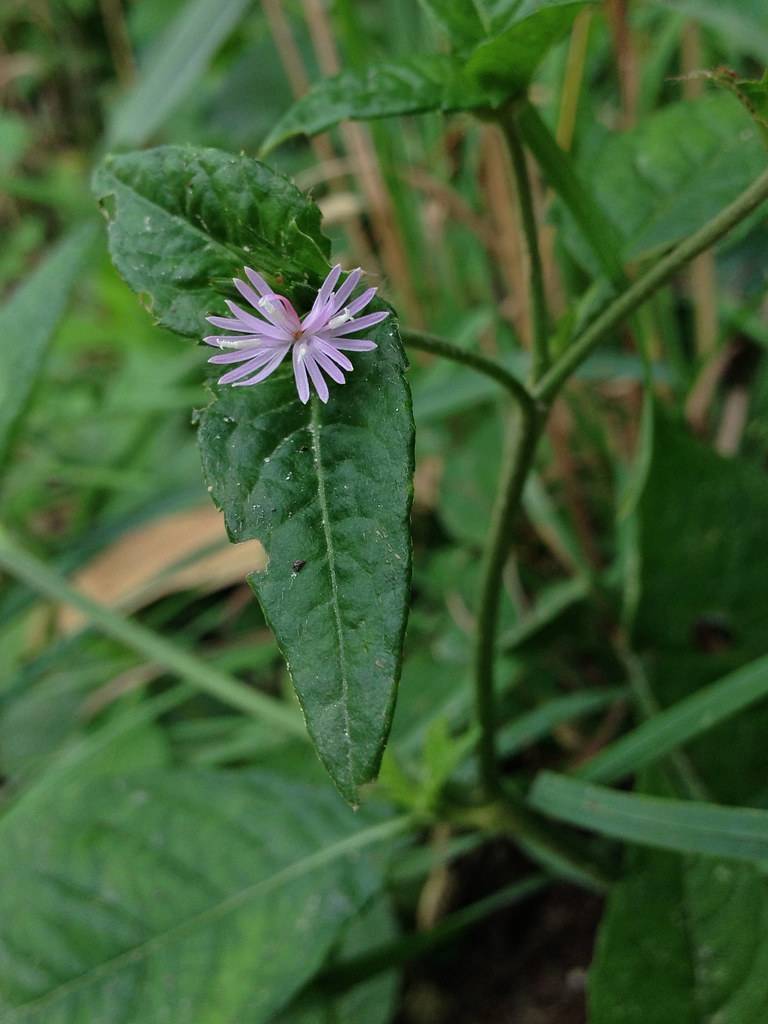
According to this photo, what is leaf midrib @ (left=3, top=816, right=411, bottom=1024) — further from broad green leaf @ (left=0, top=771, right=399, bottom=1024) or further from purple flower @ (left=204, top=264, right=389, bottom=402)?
purple flower @ (left=204, top=264, right=389, bottom=402)

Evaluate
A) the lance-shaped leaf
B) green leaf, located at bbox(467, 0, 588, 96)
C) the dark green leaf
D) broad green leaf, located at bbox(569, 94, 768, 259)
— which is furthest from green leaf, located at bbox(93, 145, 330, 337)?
the dark green leaf

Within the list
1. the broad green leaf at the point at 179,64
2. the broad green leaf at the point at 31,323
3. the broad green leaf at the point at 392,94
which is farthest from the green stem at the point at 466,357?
the broad green leaf at the point at 179,64

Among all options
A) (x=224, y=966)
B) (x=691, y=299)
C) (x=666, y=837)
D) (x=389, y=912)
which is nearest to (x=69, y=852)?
(x=224, y=966)

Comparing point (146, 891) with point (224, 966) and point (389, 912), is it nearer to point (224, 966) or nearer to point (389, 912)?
point (224, 966)

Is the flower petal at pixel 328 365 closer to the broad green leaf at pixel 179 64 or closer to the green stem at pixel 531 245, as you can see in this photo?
the green stem at pixel 531 245

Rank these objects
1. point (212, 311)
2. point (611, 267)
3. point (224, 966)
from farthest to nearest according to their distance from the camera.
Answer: point (224, 966) → point (611, 267) → point (212, 311)

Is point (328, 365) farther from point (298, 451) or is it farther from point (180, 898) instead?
point (180, 898)
